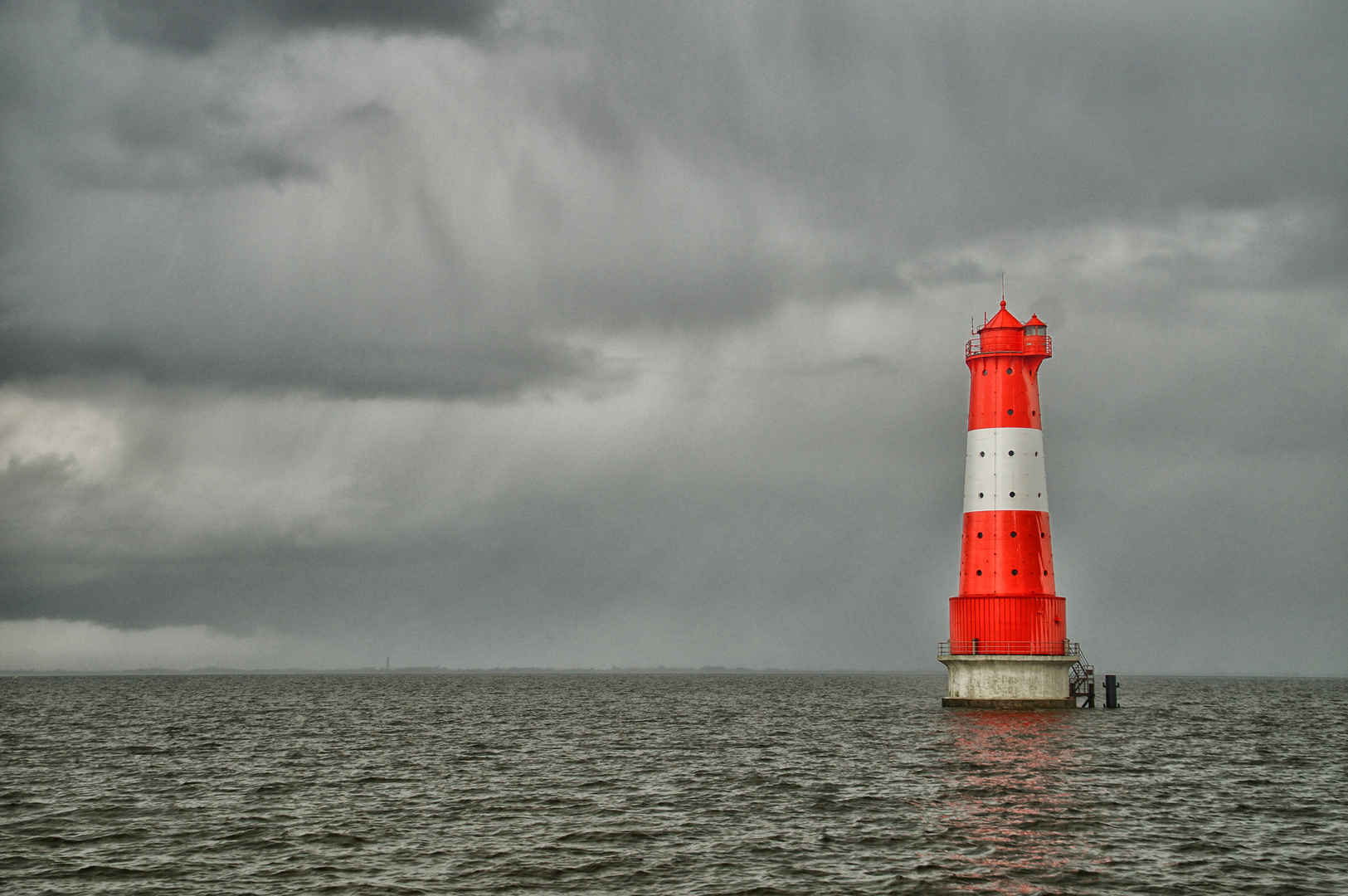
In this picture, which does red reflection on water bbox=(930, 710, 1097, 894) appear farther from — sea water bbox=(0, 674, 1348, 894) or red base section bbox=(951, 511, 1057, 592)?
red base section bbox=(951, 511, 1057, 592)

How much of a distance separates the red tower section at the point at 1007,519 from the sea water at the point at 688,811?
15.0 ft

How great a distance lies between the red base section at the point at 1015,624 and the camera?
56750mm

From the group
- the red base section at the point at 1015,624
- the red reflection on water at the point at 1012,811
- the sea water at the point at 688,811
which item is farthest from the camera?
the red base section at the point at 1015,624

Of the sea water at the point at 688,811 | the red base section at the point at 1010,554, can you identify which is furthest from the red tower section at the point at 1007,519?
the sea water at the point at 688,811

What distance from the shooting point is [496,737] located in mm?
59219

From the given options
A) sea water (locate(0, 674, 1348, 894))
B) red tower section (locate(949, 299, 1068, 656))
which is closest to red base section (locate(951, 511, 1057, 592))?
red tower section (locate(949, 299, 1068, 656))

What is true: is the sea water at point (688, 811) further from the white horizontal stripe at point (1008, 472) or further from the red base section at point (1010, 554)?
the white horizontal stripe at point (1008, 472)

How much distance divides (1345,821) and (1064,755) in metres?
12.9

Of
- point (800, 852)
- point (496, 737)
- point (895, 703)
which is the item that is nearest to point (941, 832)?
point (800, 852)

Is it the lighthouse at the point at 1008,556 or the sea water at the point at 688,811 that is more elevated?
the lighthouse at the point at 1008,556

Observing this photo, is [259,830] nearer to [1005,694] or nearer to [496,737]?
[496,737]

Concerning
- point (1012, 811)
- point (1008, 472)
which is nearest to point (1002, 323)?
point (1008, 472)

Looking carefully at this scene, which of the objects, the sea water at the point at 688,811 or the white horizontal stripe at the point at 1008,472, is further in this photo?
the white horizontal stripe at the point at 1008,472

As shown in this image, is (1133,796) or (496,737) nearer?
(1133,796)
